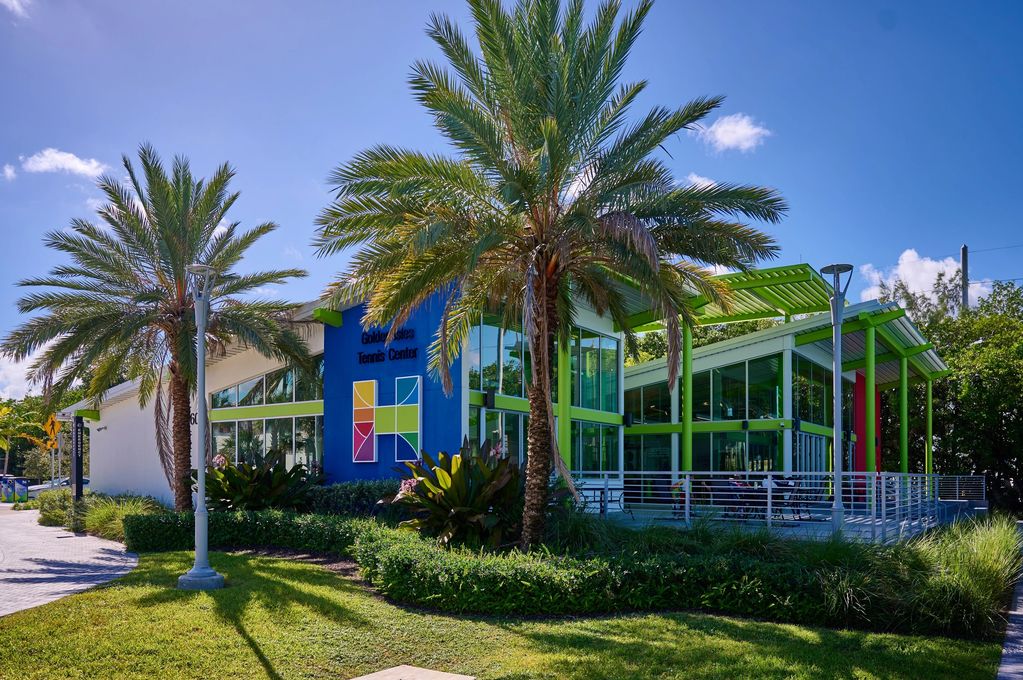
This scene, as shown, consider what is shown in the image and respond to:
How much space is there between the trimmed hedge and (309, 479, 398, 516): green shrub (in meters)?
5.14

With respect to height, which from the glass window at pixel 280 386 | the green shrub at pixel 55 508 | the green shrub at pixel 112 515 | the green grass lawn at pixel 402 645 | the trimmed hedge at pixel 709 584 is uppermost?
the glass window at pixel 280 386

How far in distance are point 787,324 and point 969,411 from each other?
13903 mm

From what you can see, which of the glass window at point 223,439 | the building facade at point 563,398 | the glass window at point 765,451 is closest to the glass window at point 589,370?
the building facade at point 563,398

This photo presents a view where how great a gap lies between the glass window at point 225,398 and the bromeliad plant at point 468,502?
1146cm

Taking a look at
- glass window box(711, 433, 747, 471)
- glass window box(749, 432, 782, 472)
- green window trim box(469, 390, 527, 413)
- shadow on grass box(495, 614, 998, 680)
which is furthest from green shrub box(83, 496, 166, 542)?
glass window box(749, 432, 782, 472)

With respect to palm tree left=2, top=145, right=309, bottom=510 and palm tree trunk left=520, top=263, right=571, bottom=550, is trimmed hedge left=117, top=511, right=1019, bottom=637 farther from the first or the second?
palm tree left=2, top=145, right=309, bottom=510

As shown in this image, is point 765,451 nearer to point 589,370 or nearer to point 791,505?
point 589,370

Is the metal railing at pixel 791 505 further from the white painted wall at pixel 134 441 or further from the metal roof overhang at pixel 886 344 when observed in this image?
the white painted wall at pixel 134 441

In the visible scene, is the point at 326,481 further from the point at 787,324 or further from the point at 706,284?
the point at 787,324

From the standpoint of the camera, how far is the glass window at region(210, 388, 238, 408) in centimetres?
2414

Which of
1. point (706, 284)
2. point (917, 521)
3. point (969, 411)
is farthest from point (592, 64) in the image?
point (969, 411)

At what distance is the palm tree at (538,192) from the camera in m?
12.2

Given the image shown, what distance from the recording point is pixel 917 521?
59.1 ft

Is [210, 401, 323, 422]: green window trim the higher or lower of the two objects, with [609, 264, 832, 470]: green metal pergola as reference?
lower
